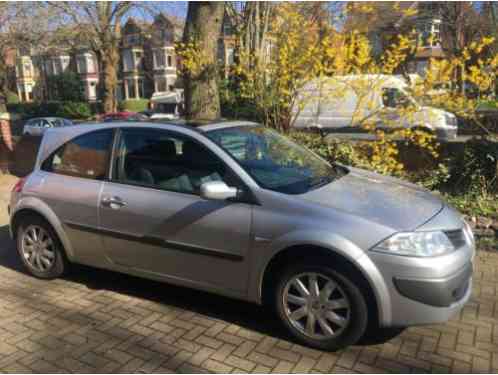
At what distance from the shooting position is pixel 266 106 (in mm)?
7055

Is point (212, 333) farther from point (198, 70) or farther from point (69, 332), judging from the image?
point (198, 70)

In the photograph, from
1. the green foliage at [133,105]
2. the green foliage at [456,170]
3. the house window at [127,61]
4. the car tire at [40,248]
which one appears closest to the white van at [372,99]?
the green foliage at [456,170]

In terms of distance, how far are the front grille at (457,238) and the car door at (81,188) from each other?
2.87m

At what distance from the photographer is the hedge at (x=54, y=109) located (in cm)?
Result: 3472

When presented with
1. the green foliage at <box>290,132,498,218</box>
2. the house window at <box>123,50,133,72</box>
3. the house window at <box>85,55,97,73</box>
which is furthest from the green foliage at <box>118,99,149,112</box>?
the green foliage at <box>290,132,498,218</box>

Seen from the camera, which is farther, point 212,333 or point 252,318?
point 252,318

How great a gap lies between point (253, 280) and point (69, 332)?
5.05 ft

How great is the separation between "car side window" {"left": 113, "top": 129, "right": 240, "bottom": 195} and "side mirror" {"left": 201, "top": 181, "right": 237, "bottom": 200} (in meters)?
0.10

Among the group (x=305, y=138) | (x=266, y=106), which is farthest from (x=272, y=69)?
(x=305, y=138)

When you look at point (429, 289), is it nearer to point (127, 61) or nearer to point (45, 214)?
point (45, 214)

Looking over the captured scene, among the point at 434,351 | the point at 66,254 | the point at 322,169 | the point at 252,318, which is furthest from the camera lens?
the point at 66,254

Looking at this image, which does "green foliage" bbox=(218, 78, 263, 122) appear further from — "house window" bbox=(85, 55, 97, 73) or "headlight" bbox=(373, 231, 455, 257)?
"house window" bbox=(85, 55, 97, 73)

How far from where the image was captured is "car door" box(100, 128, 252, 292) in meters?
3.38

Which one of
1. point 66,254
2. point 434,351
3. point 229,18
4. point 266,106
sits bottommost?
point 434,351
